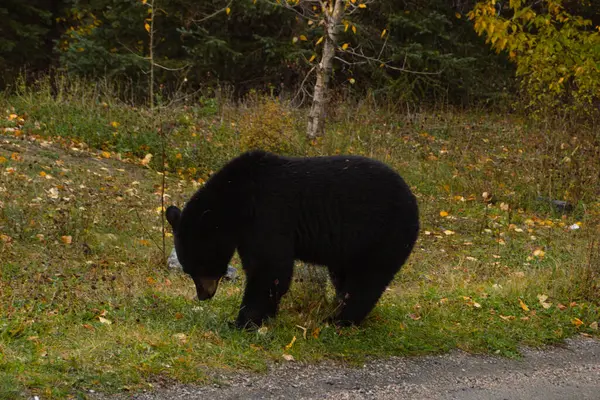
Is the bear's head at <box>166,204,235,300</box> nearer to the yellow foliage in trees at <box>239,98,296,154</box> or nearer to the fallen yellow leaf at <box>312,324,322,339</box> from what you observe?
the fallen yellow leaf at <box>312,324,322,339</box>

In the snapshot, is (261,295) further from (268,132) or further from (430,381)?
(268,132)

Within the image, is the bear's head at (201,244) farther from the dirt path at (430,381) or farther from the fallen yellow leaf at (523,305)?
the fallen yellow leaf at (523,305)

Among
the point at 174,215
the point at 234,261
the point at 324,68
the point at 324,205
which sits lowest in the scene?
the point at 234,261

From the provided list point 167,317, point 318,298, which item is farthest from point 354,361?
point 167,317

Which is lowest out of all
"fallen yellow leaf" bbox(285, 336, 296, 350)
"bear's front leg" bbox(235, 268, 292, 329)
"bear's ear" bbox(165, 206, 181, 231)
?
"fallen yellow leaf" bbox(285, 336, 296, 350)

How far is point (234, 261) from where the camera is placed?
888 cm

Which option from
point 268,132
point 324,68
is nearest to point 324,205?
point 268,132

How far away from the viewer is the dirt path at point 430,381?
4770 mm

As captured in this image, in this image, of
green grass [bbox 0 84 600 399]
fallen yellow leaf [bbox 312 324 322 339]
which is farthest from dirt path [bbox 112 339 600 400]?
fallen yellow leaf [bbox 312 324 322 339]

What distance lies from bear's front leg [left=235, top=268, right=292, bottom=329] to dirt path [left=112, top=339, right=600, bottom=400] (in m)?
0.60

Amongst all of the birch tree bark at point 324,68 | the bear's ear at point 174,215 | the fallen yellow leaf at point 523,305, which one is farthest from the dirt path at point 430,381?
the birch tree bark at point 324,68

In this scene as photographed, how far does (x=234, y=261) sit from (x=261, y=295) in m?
3.33

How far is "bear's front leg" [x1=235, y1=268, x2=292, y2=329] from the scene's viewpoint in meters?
5.51

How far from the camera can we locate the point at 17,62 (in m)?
22.3
